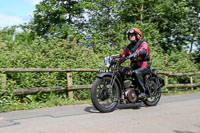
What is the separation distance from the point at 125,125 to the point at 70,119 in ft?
3.85

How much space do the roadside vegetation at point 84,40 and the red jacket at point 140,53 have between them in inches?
82.3

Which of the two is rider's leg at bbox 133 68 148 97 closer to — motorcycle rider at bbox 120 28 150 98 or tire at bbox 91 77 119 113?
motorcycle rider at bbox 120 28 150 98

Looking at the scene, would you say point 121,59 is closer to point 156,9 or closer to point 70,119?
point 70,119

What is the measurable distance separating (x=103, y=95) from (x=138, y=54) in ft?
4.54

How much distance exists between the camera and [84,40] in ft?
52.2

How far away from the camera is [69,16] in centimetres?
2908

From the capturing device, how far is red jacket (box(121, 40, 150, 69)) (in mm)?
6840

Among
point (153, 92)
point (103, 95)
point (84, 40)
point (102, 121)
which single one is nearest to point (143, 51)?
point (153, 92)

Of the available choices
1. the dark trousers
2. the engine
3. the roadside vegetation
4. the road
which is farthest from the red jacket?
the roadside vegetation

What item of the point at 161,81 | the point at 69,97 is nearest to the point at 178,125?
the point at 161,81

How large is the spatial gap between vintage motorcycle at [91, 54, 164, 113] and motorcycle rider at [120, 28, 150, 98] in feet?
0.49

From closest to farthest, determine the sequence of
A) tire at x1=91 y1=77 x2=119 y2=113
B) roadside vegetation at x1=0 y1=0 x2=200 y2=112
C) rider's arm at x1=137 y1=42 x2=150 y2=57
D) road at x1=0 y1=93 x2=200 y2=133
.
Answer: road at x1=0 y1=93 x2=200 y2=133
tire at x1=91 y1=77 x2=119 y2=113
rider's arm at x1=137 y1=42 x2=150 y2=57
roadside vegetation at x1=0 y1=0 x2=200 y2=112

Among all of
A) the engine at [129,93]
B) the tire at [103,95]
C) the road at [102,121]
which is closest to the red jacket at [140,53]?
the engine at [129,93]

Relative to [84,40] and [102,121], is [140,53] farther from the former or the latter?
[84,40]
